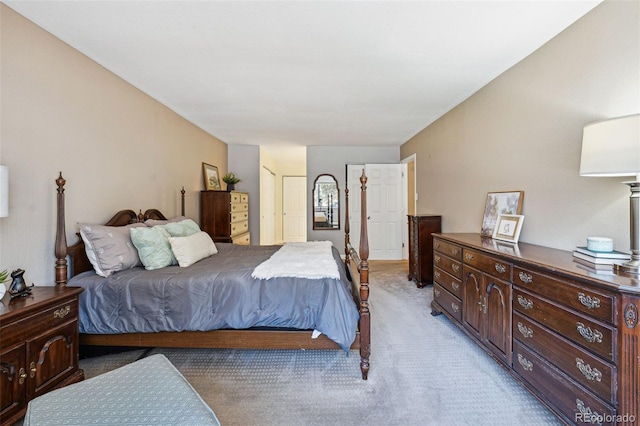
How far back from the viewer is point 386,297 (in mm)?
3598

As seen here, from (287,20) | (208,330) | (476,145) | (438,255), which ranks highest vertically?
(287,20)

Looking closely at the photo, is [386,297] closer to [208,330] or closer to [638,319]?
[208,330]

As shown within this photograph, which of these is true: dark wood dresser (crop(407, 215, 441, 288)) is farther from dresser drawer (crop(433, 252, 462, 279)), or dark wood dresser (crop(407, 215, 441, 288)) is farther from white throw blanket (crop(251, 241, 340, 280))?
white throw blanket (crop(251, 241, 340, 280))

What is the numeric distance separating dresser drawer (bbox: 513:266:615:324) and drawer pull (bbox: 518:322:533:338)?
0.82 feet

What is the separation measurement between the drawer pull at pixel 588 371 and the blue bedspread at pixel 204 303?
1.19m

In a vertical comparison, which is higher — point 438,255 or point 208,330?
point 438,255

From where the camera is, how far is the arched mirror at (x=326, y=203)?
20.1 feet

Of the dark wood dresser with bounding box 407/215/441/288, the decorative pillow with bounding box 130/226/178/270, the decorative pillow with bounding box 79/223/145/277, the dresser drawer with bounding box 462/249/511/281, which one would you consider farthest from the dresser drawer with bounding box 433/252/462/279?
the decorative pillow with bounding box 79/223/145/277

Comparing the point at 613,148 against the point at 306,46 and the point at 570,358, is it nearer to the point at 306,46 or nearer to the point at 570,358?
the point at 570,358

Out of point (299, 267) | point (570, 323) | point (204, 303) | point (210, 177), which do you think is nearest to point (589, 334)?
point (570, 323)

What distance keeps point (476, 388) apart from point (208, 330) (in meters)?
1.91

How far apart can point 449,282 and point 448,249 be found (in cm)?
32

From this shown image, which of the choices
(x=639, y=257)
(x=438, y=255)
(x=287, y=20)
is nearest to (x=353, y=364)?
(x=438, y=255)

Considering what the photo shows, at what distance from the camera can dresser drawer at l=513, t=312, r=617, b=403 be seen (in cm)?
123
